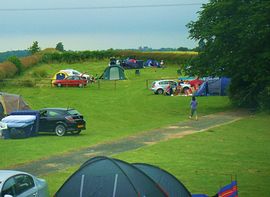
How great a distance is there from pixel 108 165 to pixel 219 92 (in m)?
39.5

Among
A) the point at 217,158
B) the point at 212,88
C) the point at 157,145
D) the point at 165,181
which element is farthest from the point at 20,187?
the point at 212,88

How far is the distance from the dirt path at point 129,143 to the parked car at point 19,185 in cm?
639

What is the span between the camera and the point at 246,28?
97.6 ft

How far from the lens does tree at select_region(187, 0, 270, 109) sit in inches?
1189

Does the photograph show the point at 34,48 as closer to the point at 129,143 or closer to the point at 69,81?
the point at 69,81

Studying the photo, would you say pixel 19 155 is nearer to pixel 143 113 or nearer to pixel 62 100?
pixel 143 113

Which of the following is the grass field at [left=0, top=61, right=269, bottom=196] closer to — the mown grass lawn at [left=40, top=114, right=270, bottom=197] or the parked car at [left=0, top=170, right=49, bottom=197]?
the mown grass lawn at [left=40, top=114, right=270, bottom=197]

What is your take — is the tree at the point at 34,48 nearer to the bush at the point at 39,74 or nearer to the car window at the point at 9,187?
the bush at the point at 39,74

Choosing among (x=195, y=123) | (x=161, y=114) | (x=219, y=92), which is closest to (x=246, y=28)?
(x=195, y=123)

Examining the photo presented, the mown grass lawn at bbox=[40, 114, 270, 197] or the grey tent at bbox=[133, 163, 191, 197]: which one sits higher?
the grey tent at bbox=[133, 163, 191, 197]

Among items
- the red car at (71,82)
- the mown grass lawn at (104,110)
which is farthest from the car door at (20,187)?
the red car at (71,82)

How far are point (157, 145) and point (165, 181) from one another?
12.5 meters

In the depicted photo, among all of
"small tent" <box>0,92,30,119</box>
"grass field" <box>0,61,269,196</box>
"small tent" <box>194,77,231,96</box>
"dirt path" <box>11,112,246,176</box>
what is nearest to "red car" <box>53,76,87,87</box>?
"grass field" <box>0,61,269,196</box>

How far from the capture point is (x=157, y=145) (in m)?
24.6
